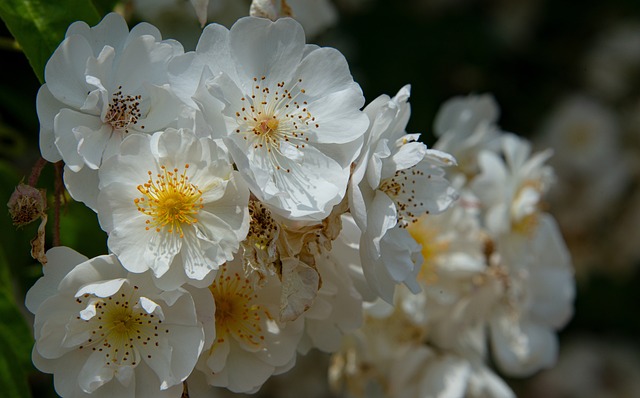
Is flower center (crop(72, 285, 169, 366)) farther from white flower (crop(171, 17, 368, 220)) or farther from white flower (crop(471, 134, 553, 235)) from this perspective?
white flower (crop(471, 134, 553, 235))

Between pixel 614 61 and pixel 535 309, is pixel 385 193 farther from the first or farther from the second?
pixel 614 61

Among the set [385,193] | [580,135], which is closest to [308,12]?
[385,193]

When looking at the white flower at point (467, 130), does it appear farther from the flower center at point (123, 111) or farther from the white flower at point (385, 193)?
A: the flower center at point (123, 111)

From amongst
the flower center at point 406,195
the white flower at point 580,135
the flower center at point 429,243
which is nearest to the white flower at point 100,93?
the flower center at point 406,195

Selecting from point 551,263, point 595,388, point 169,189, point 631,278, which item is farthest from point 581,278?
point 169,189

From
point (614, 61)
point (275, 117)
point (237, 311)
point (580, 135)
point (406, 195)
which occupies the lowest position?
point (580, 135)

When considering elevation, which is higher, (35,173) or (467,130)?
(35,173)

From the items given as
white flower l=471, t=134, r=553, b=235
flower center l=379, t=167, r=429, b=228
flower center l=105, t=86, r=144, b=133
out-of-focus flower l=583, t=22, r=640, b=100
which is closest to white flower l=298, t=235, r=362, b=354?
flower center l=379, t=167, r=429, b=228
